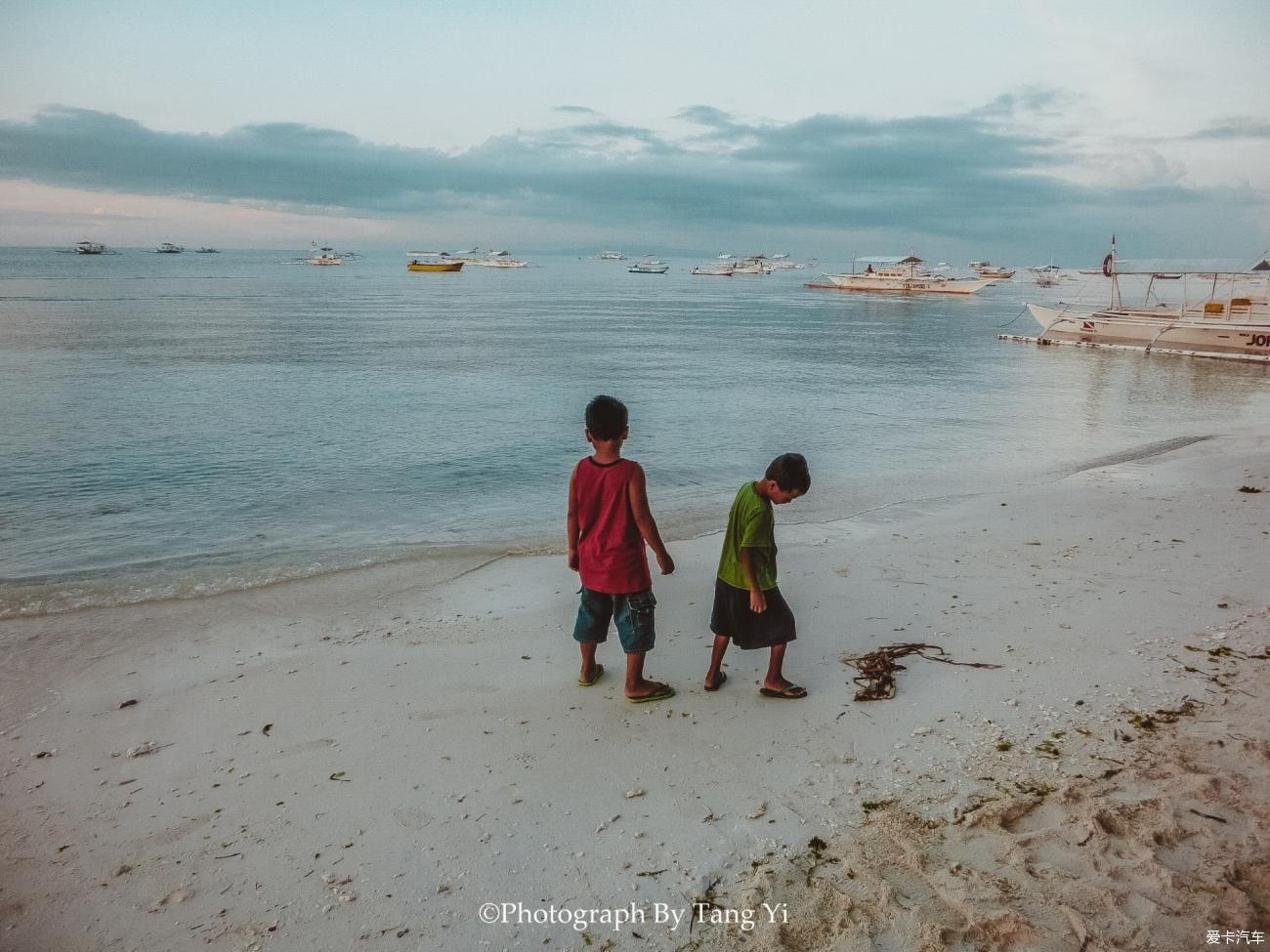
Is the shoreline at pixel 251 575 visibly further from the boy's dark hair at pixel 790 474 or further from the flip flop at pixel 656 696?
the boy's dark hair at pixel 790 474

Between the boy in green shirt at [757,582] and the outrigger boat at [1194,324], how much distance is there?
109 ft

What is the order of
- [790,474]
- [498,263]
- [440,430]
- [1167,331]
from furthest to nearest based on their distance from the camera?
1. [498,263]
2. [1167,331]
3. [440,430]
4. [790,474]

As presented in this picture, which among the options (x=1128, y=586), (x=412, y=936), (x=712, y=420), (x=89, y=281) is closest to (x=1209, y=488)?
(x=1128, y=586)

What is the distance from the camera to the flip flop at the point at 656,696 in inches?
186

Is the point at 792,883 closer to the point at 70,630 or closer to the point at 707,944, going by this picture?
the point at 707,944

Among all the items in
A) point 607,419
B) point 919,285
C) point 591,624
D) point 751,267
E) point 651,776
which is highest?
point 751,267

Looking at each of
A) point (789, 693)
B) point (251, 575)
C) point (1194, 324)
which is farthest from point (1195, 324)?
point (251, 575)

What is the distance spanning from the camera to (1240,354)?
2964 centimetres

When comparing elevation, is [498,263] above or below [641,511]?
above

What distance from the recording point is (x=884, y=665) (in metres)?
5.08

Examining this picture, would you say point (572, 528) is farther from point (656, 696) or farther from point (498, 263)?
point (498, 263)

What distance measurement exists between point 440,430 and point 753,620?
40.9 ft

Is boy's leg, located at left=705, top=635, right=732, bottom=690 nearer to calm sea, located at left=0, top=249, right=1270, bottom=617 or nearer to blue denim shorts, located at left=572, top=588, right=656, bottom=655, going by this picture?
blue denim shorts, located at left=572, top=588, right=656, bottom=655

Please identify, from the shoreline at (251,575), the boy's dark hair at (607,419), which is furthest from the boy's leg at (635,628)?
the shoreline at (251,575)
